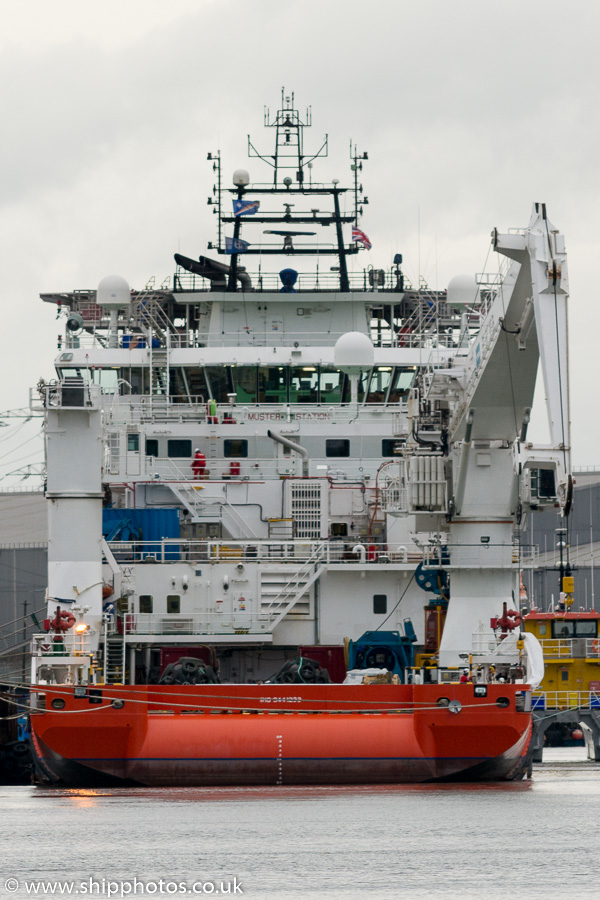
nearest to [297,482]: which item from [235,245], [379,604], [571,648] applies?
[379,604]

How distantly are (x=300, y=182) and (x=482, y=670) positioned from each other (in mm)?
18924

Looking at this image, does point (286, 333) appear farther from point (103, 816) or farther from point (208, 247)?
point (103, 816)

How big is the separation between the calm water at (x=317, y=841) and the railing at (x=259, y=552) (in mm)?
5603

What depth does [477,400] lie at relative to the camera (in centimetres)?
3228

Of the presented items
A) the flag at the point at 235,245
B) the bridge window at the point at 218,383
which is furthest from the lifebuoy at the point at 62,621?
the flag at the point at 235,245

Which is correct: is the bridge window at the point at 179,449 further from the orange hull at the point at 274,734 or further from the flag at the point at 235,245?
the orange hull at the point at 274,734

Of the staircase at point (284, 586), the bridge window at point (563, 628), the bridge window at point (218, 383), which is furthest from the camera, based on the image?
the bridge window at point (563, 628)

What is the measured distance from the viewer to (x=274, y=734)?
29906mm

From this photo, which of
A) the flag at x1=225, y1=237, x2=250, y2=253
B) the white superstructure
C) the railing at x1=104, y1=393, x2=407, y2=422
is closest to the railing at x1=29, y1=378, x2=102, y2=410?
the white superstructure

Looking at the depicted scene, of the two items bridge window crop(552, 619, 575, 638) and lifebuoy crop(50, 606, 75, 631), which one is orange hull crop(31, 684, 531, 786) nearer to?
lifebuoy crop(50, 606, 75, 631)

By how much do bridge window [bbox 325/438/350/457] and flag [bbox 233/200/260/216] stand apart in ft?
28.0

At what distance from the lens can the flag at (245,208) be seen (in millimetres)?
45531

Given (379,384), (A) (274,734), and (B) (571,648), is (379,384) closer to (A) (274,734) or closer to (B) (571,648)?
(B) (571,648)

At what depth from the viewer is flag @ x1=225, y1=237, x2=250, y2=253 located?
148 ft
